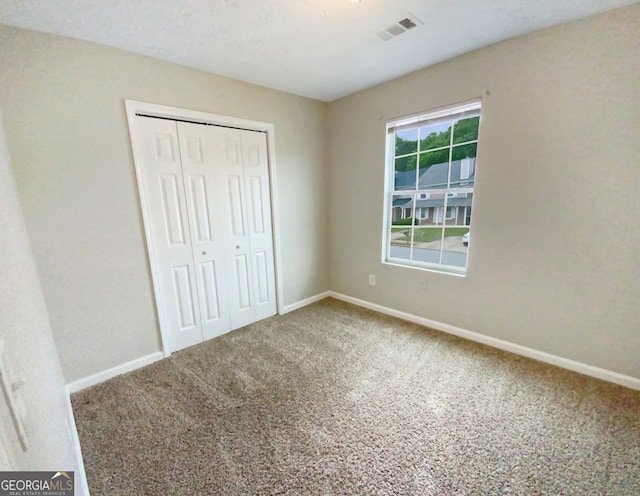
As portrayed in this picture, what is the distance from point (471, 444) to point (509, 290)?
1344 millimetres

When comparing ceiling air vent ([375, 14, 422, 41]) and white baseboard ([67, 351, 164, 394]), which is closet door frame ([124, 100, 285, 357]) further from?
ceiling air vent ([375, 14, 422, 41])

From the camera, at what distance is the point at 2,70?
1.66 m

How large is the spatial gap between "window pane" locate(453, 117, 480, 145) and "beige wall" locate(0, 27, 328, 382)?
221 centimetres

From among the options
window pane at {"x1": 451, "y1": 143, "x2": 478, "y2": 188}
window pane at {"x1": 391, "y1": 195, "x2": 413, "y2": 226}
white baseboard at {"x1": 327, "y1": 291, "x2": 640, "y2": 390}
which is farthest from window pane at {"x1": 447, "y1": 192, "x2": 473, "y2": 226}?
white baseboard at {"x1": 327, "y1": 291, "x2": 640, "y2": 390}

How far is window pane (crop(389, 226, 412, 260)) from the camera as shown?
3.03 metres

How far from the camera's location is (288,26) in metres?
A: 1.83

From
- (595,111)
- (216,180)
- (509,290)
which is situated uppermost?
(595,111)

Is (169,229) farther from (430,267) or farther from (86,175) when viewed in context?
(430,267)

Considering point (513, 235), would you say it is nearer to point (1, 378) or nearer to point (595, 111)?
point (595, 111)

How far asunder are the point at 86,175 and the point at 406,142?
2.86 metres

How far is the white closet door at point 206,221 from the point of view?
2.46 meters

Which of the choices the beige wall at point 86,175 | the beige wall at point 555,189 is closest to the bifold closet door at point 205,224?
the beige wall at point 86,175

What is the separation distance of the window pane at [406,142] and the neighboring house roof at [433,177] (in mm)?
222

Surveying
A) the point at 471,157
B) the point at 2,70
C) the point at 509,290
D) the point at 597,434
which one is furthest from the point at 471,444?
the point at 2,70
